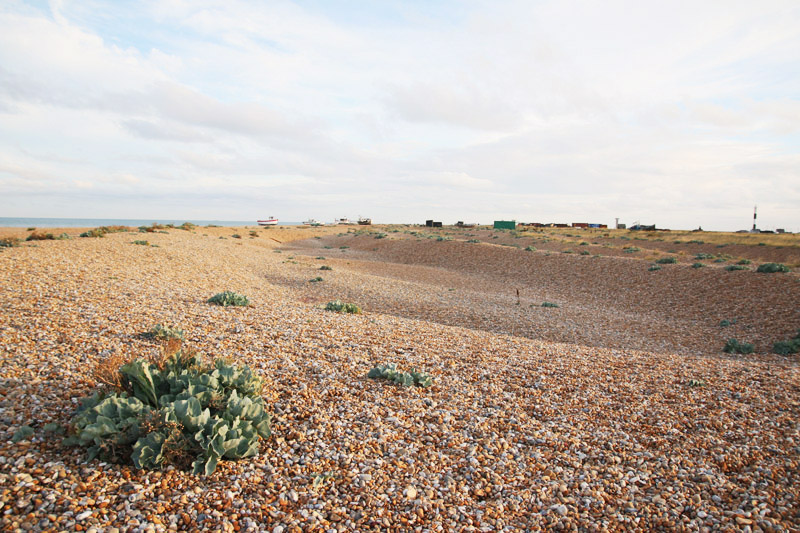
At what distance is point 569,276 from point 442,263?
874 centimetres

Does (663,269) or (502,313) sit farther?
(663,269)

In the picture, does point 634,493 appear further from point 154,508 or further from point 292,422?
point 154,508

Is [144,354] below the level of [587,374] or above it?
above

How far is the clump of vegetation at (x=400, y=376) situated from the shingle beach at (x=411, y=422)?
0.15 metres

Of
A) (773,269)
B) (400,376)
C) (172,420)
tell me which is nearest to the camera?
(172,420)

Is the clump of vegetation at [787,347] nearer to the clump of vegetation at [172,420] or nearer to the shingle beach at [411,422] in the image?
the shingle beach at [411,422]

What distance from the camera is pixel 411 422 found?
506cm

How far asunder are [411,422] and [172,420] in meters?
2.60

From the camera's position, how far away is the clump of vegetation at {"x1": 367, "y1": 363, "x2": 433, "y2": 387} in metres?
6.07

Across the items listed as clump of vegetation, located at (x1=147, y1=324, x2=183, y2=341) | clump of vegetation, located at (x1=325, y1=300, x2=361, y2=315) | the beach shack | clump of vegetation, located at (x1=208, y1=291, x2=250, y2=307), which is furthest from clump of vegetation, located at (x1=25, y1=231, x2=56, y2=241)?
the beach shack

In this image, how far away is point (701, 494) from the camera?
4023 millimetres

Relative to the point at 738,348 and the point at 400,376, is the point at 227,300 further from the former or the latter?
the point at 738,348

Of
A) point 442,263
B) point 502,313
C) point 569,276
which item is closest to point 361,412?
point 502,313

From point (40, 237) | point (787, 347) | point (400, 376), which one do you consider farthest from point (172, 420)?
point (40, 237)
